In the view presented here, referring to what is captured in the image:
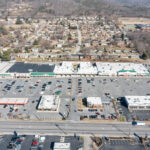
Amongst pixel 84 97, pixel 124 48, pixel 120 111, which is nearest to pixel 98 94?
pixel 84 97

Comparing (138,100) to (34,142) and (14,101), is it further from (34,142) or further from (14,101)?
(14,101)

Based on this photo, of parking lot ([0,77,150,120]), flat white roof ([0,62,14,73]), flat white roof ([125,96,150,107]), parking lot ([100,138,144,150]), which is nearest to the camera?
parking lot ([100,138,144,150])

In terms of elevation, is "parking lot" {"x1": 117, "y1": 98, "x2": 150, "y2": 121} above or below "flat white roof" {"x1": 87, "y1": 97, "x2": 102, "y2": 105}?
below

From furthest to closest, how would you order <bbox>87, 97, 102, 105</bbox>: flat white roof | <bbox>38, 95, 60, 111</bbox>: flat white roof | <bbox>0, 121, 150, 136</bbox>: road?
<bbox>87, 97, 102, 105</bbox>: flat white roof → <bbox>38, 95, 60, 111</bbox>: flat white roof → <bbox>0, 121, 150, 136</bbox>: road

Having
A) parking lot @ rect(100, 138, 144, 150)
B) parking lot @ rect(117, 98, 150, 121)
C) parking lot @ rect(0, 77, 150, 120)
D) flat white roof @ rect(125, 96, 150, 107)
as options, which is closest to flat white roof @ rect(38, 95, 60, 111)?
parking lot @ rect(0, 77, 150, 120)

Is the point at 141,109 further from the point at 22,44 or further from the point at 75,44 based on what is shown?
the point at 22,44

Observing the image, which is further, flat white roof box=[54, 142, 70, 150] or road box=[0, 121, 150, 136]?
road box=[0, 121, 150, 136]

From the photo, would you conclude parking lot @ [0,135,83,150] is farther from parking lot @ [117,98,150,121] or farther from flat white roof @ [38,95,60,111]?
parking lot @ [117,98,150,121]

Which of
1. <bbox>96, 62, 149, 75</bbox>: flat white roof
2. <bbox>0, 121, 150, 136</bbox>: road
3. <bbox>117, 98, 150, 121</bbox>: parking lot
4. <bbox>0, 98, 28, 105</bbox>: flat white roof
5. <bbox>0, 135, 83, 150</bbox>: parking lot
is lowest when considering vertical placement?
<bbox>0, 135, 83, 150</bbox>: parking lot
